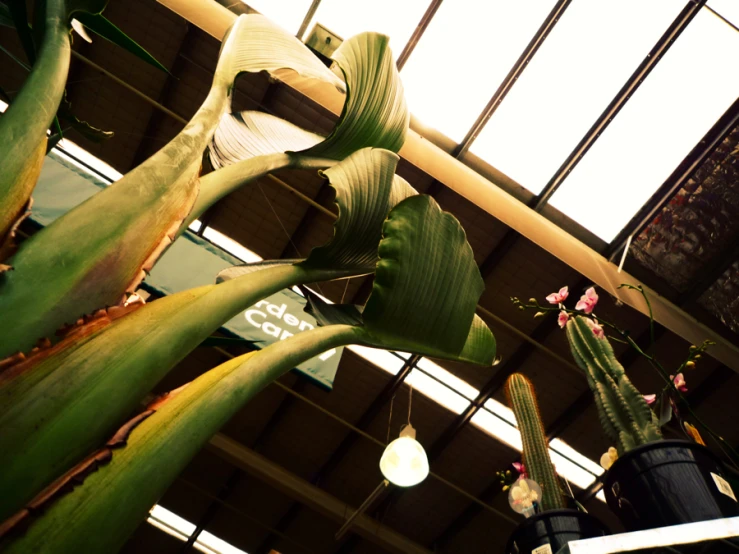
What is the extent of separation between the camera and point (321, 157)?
27.3 inches

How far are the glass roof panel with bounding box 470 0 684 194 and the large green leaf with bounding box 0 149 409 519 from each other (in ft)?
14.3

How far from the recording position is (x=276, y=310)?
2.74m

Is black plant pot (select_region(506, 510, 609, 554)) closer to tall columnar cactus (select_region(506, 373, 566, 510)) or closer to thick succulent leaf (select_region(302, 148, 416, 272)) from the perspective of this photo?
tall columnar cactus (select_region(506, 373, 566, 510))

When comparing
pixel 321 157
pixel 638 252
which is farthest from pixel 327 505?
pixel 321 157

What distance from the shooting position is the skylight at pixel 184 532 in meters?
7.88

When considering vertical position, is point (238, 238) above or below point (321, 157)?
below

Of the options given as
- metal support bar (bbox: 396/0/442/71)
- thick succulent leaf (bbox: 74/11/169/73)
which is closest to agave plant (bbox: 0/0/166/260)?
thick succulent leaf (bbox: 74/11/169/73)

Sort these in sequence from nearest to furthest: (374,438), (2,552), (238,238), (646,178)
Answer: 1. (2,552)
2. (646,178)
3. (238,238)
4. (374,438)

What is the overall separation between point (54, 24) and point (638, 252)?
16.4 ft

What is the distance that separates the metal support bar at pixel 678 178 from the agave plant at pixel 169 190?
4490 mm

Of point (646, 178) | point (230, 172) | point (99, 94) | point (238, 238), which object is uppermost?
point (646, 178)

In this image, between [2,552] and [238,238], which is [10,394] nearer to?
[2,552]

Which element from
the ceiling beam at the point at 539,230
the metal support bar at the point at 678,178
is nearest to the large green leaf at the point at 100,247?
the ceiling beam at the point at 539,230

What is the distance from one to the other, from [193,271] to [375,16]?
8.99ft
